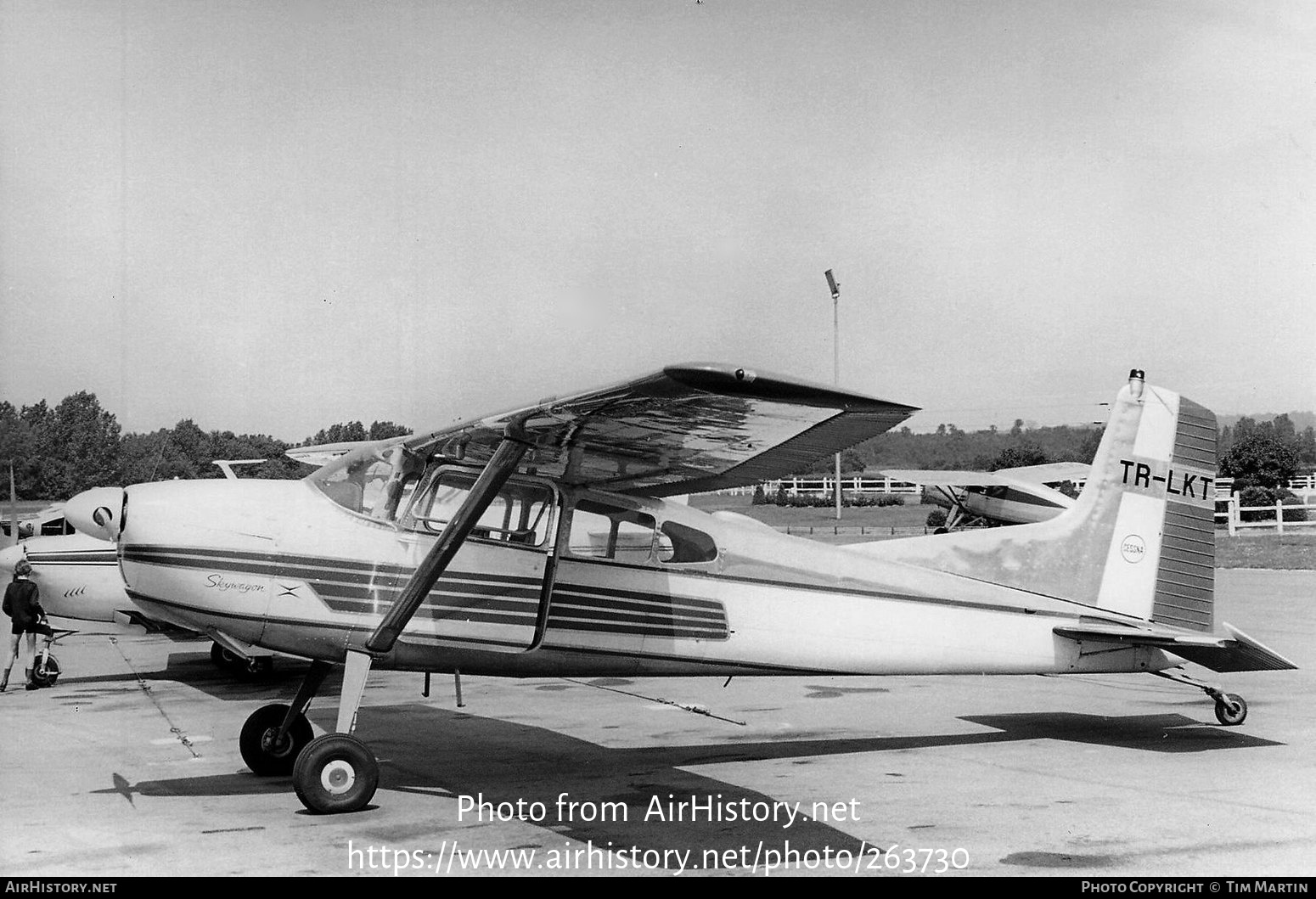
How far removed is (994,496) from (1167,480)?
11.6 meters

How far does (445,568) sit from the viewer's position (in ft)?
22.8

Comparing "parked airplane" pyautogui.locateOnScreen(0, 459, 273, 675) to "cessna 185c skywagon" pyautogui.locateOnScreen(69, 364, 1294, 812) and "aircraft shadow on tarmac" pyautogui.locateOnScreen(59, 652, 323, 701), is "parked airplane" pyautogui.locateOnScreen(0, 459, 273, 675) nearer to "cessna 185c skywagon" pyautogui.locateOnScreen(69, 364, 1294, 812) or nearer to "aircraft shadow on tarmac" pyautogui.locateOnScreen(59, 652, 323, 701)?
"aircraft shadow on tarmac" pyautogui.locateOnScreen(59, 652, 323, 701)

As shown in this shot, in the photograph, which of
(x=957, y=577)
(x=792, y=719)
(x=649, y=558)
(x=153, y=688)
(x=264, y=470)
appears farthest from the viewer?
(x=264, y=470)

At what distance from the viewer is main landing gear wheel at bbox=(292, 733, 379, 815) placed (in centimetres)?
632

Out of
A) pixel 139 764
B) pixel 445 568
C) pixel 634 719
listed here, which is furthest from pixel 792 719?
pixel 139 764

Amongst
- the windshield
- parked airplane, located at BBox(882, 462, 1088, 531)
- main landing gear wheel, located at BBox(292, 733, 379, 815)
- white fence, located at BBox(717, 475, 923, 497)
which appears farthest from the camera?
white fence, located at BBox(717, 475, 923, 497)

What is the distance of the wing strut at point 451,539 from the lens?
6.61 m

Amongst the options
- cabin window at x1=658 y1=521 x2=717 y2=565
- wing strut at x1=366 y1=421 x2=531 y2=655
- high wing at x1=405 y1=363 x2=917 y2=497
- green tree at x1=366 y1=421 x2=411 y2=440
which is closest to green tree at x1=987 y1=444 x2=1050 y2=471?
green tree at x1=366 y1=421 x2=411 y2=440

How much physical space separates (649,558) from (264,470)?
26361 mm

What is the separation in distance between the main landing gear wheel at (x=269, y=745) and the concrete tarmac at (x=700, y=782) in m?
0.14

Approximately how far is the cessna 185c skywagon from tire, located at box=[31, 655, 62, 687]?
4.31m

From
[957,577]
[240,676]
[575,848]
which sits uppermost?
[957,577]

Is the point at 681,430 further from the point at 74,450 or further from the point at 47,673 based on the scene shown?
the point at 74,450
